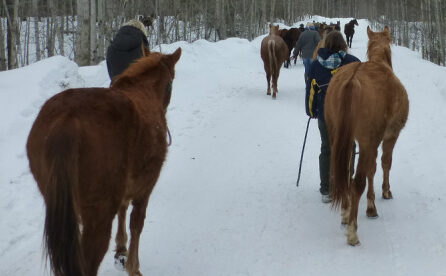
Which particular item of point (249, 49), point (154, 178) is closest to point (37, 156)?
point (154, 178)

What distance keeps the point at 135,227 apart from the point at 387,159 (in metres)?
3.24

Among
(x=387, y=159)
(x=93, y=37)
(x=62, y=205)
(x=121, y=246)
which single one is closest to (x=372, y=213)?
(x=387, y=159)

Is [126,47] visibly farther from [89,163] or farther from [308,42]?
[308,42]

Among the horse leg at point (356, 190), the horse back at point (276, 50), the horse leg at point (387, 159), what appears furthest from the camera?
the horse back at point (276, 50)

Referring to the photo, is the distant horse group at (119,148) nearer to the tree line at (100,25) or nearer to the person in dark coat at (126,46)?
the person in dark coat at (126,46)

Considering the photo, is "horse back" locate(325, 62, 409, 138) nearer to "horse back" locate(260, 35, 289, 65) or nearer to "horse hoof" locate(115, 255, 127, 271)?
"horse hoof" locate(115, 255, 127, 271)

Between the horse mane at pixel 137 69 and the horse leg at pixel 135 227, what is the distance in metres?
0.91

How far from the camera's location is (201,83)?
13023mm

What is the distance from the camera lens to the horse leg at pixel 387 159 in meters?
5.00

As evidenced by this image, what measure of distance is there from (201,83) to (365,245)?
938 cm

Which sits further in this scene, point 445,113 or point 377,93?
point 445,113

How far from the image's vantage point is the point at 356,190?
423cm

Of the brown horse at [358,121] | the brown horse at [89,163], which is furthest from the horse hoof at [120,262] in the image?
the brown horse at [358,121]

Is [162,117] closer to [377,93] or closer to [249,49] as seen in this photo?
[377,93]
